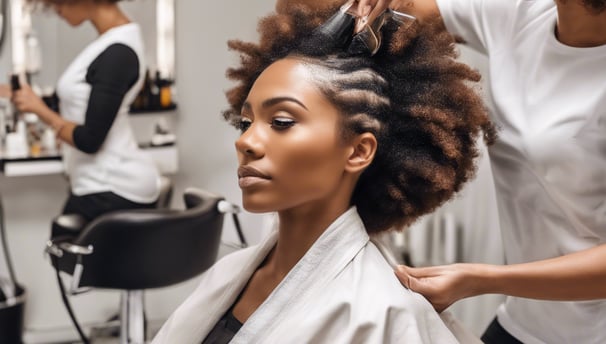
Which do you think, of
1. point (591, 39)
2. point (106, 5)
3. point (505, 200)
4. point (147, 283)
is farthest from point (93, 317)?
point (591, 39)

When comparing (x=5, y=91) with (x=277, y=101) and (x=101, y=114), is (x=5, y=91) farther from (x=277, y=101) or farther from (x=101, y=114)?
(x=277, y=101)

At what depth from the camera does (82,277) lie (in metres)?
2.13

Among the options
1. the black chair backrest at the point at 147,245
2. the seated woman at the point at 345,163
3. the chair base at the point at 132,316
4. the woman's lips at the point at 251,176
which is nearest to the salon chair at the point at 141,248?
the black chair backrest at the point at 147,245

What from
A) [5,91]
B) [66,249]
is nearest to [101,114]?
[66,249]

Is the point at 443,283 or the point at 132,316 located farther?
the point at 132,316

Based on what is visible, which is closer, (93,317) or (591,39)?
(591,39)

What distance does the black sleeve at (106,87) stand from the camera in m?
2.24

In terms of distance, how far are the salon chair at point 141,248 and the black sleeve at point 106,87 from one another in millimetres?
293

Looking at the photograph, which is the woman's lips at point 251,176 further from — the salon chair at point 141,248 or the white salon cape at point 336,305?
the salon chair at point 141,248

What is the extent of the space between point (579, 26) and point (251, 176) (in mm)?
503

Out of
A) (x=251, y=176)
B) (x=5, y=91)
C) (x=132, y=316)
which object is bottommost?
(x=132, y=316)

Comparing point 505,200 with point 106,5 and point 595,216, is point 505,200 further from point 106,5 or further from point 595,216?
point 106,5

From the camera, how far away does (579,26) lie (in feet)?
3.74

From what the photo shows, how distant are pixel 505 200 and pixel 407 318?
34cm
